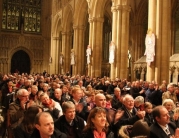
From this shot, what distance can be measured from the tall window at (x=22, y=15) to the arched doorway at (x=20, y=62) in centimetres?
309

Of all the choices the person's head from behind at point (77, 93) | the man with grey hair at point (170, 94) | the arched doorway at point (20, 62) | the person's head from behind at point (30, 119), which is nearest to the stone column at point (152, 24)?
the man with grey hair at point (170, 94)

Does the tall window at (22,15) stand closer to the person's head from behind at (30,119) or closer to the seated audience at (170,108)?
the seated audience at (170,108)

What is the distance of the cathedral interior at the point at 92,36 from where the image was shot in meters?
12.5

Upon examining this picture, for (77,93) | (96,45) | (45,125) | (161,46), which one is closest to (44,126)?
(45,125)

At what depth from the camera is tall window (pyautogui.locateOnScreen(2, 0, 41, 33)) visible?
33.5m

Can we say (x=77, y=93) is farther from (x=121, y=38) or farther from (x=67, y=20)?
(x=67, y=20)

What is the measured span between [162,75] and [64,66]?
16.6 meters

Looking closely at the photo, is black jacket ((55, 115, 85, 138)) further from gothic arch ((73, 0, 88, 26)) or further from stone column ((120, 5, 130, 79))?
gothic arch ((73, 0, 88, 26))

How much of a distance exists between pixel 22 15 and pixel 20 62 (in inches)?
232

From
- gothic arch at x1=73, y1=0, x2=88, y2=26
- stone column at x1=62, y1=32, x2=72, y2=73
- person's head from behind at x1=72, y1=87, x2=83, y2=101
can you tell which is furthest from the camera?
stone column at x1=62, y1=32, x2=72, y2=73

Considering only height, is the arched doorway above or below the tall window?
below

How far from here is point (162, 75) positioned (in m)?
12.2

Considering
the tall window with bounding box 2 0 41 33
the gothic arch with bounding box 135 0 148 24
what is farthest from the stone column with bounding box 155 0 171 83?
the tall window with bounding box 2 0 41 33

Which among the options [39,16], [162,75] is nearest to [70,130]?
[162,75]
